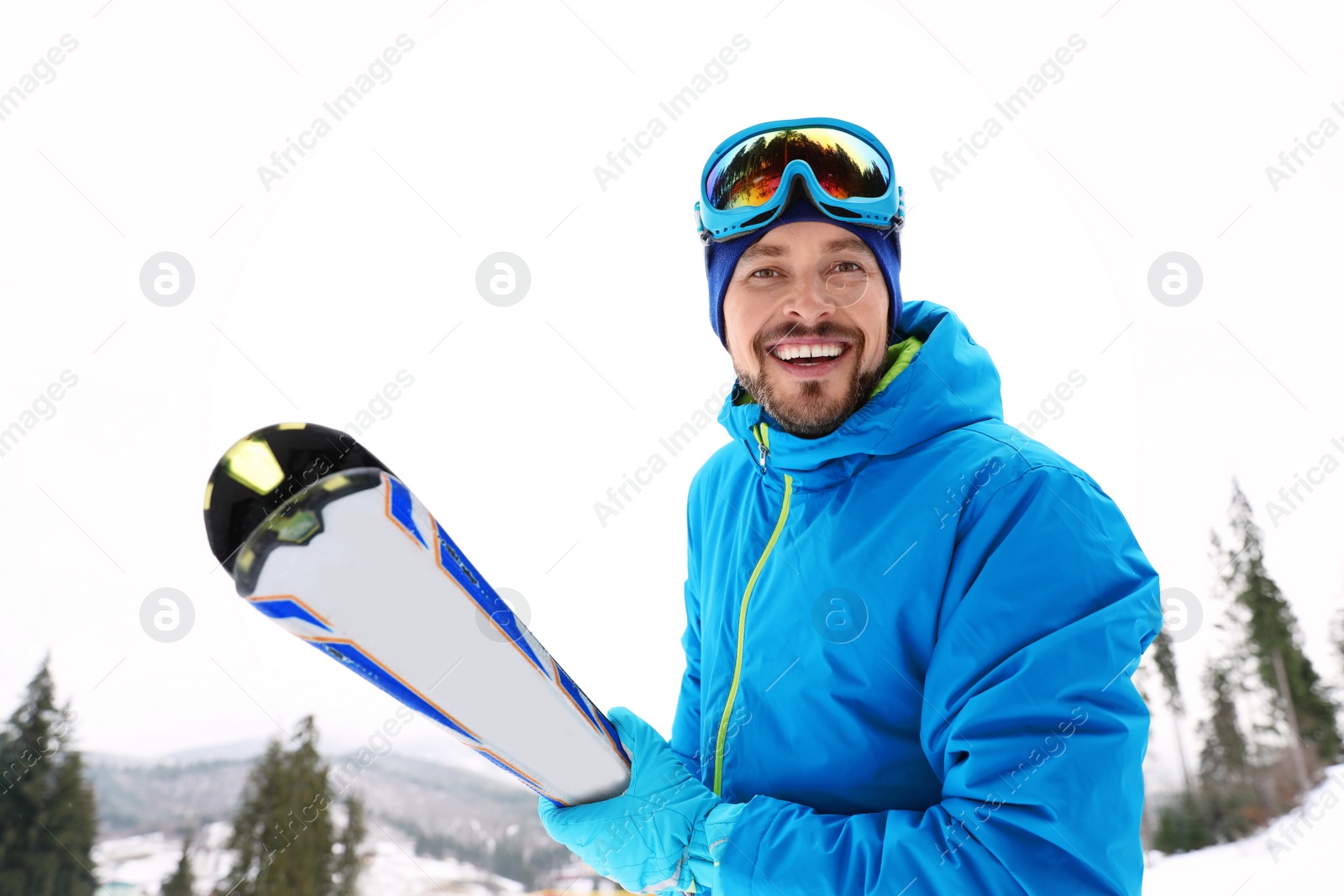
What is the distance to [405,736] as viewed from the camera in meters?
26.8

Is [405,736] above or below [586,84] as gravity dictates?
below

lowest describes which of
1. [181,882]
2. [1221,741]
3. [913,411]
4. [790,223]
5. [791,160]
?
[1221,741]

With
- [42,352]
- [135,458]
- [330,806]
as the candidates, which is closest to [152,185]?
[42,352]

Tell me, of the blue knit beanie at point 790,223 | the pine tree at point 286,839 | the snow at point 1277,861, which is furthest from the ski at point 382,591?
the pine tree at point 286,839

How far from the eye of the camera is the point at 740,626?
5.32 feet

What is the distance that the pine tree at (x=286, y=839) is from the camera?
17047 mm

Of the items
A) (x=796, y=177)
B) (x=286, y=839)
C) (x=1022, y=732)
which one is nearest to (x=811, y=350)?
(x=796, y=177)

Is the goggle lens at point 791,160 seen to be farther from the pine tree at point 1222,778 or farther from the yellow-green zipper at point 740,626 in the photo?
the pine tree at point 1222,778

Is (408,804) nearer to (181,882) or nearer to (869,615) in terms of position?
(181,882)

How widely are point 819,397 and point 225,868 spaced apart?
20.7 m

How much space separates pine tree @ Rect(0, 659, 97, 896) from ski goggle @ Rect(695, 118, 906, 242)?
1895 centimetres

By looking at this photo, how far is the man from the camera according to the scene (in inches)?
45.0

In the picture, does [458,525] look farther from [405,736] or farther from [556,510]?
[405,736]

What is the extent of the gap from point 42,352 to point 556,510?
22621 mm
